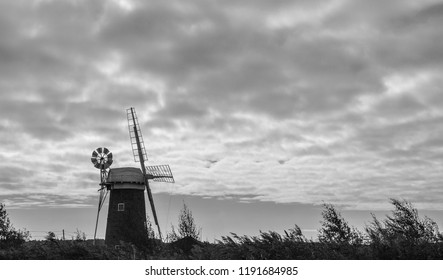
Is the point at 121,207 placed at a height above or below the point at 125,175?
below

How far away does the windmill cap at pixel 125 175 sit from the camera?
4856 cm

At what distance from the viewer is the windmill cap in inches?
1912

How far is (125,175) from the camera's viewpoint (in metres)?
49.0

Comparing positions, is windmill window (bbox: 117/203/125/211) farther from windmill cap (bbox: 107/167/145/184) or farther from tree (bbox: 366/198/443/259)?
Answer: tree (bbox: 366/198/443/259)

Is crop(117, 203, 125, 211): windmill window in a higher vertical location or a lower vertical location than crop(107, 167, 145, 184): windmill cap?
lower

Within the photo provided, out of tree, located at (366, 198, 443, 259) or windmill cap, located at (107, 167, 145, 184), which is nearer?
tree, located at (366, 198, 443, 259)

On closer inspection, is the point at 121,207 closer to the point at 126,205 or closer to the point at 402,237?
the point at 126,205

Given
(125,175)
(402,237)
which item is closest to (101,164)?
(125,175)

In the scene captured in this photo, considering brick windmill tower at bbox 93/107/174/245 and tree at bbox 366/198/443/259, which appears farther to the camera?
brick windmill tower at bbox 93/107/174/245

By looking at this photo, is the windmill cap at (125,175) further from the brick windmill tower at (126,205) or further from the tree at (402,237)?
the tree at (402,237)

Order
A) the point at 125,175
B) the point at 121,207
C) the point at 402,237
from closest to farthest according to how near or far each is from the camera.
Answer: the point at 402,237
the point at 121,207
the point at 125,175

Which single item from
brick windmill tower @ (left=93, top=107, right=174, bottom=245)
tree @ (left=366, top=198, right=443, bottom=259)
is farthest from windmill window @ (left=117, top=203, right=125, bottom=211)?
tree @ (left=366, top=198, right=443, bottom=259)

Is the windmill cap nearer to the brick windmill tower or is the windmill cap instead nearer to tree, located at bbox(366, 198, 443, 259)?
the brick windmill tower
